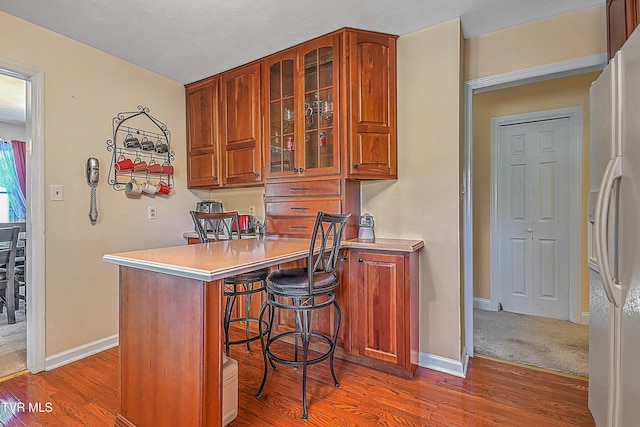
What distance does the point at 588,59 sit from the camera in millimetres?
2057

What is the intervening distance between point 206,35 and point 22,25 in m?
1.22

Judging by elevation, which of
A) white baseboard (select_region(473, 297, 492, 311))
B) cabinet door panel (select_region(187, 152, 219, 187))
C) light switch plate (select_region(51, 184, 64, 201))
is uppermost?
cabinet door panel (select_region(187, 152, 219, 187))

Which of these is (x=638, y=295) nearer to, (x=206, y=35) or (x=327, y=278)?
(x=327, y=278)

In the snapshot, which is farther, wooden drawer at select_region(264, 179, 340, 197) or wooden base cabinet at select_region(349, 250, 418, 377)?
wooden drawer at select_region(264, 179, 340, 197)

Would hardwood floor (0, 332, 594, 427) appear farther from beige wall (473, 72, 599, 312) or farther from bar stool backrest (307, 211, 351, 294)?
beige wall (473, 72, 599, 312)

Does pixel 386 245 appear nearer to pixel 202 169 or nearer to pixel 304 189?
pixel 304 189

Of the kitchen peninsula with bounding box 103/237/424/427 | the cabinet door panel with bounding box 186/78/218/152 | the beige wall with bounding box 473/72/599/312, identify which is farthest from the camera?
the cabinet door panel with bounding box 186/78/218/152

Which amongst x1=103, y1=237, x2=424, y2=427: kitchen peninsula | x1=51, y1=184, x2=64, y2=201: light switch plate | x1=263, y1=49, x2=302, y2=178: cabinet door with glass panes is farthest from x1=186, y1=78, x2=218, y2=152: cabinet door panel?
x1=103, y1=237, x2=424, y2=427: kitchen peninsula

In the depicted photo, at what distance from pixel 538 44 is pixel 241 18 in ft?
6.86

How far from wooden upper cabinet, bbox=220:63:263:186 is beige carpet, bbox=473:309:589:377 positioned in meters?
2.48

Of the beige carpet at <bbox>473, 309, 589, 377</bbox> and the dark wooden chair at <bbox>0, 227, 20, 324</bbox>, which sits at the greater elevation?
the dark wooden chair at <bbox>0, 227, 20, 324</bbox>

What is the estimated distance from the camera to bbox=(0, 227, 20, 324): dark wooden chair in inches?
122

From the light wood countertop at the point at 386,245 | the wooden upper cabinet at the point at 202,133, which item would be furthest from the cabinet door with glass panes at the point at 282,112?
the light wood countertop at the point at 386,245

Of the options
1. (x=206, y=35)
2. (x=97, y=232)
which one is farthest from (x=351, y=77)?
(x=97, y=232)
